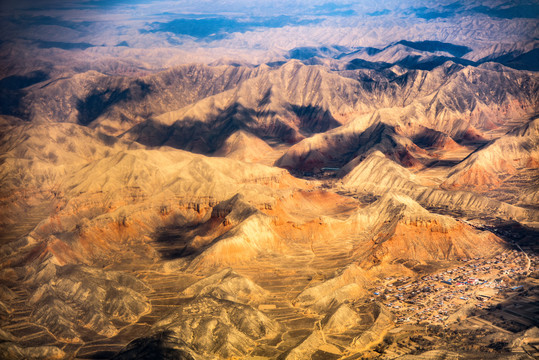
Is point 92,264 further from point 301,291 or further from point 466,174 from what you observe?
point 466,174

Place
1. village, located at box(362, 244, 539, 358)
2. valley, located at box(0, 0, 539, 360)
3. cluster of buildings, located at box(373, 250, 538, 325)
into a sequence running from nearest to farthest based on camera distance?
village, located at box(362, 244, 539, 358)
valley, located at box(0, 0, 539, 360)
cluster of buildings, located at box(373, 250, 538, 325)

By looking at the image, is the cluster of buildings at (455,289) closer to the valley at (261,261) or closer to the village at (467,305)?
the village at (467,305)


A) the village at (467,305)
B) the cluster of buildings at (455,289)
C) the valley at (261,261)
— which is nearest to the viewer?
the village at (467,305)

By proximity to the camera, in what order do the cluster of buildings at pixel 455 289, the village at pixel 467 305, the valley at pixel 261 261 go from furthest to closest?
1. the cluster of buildings at pixel 455 289
2. the valley at pixel 261 261
3. the village at pixel 467 305

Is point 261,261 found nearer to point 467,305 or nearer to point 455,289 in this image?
point 455,289

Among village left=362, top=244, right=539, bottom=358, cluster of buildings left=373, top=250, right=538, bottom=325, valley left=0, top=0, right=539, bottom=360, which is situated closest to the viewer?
village left=362, top=244, right=539, bottom=358

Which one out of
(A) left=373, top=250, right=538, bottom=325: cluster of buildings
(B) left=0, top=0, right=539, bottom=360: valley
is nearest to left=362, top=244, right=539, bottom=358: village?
(A) left=373, top=250, right=538, bottom=325: cluster of buildings

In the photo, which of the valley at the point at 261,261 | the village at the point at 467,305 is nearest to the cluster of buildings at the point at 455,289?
the village at the point at 467,305

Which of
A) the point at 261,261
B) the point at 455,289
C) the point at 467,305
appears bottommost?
the point at 261,261

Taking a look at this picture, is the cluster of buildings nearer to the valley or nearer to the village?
the village

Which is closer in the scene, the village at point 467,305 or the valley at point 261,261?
the village at point 467,305

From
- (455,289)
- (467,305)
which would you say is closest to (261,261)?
(455,289)
